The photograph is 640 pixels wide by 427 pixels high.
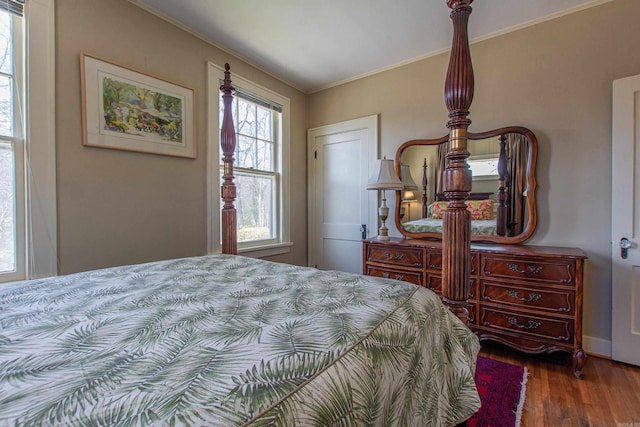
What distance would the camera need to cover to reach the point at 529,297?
1.99 meters

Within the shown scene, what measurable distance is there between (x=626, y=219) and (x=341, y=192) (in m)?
2.39

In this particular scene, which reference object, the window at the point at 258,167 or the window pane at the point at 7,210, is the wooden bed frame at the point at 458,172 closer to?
the window at the point at 258,167

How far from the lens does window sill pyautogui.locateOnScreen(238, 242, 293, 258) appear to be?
9.52 ft

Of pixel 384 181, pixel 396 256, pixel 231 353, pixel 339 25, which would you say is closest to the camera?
pixel 231 353

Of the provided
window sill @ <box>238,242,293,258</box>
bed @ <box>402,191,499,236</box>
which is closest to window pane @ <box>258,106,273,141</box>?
window sill @ <box>238,242,293,258</box>

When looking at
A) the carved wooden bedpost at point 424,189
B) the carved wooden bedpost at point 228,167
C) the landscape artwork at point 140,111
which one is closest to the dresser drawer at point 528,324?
the carved wooden bedpost at point 424,189

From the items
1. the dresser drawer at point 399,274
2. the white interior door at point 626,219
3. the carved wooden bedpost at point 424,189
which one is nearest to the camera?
the white interior door at point 626,219

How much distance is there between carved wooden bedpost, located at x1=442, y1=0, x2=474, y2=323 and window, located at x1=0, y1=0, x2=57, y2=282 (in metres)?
2.27

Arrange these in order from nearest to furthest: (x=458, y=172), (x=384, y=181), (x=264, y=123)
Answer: (x=458, y=172) < (x=384, y=181) < (x=264, y=123)

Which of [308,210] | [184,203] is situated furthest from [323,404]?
[308,210]

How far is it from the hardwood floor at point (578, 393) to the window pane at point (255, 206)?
2.33 m

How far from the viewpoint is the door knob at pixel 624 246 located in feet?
6.36

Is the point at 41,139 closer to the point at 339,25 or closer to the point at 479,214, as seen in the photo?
the point at 339,25

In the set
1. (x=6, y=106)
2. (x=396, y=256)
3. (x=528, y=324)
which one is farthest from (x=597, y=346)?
(x=6, y=106)
